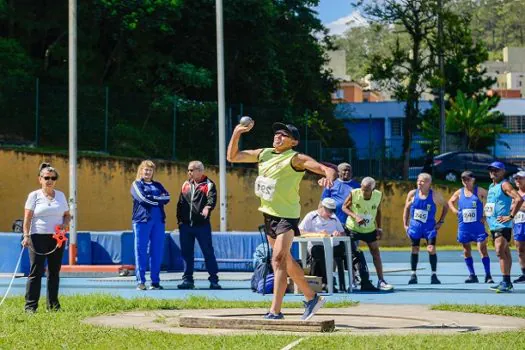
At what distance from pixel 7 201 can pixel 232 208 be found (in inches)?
270

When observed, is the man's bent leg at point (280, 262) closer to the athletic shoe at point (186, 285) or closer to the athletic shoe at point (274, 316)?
the athletic shoe at point (274, 316)

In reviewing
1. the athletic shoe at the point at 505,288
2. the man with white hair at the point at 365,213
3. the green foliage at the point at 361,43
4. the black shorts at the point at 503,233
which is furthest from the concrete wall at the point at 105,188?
the green foliage at the point at 361,43

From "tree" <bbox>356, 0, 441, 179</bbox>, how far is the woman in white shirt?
38095mm

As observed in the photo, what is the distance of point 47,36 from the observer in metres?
42.3

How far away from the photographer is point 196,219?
18844mm

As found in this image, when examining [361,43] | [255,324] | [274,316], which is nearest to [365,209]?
[274,316]

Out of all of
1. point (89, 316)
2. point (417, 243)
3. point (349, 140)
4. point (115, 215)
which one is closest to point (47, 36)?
point (115, 215)

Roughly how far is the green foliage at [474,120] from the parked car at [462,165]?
1509 cm

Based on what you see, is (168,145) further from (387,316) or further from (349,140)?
(387,316)

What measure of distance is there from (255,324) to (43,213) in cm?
370

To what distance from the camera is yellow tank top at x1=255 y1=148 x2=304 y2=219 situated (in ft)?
40.0

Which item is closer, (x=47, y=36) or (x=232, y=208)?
(x=232, y=208)

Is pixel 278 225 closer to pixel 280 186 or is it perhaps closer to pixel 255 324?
pixel 280 186

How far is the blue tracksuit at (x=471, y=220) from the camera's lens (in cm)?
1983
